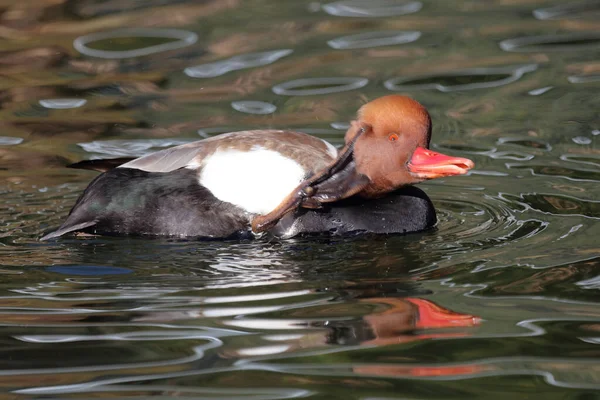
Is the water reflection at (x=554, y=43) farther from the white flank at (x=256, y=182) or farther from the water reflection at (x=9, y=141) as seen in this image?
the white flank at (x=256, y=182)

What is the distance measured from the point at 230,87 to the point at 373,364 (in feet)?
17.9

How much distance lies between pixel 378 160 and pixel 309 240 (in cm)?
56

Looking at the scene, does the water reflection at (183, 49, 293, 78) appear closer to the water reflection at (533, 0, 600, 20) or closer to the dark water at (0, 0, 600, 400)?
the dark water at (0, 0, 600, 400)

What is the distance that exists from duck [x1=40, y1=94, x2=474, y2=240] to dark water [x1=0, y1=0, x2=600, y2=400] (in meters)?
0.11

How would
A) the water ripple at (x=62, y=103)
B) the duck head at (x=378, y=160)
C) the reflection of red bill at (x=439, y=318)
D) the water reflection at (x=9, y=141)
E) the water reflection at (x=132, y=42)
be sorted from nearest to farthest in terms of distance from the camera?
1. the reflection of red bill at (x=439, y=318)
2. the duck head at (x=378, y=160)
3. the water reflection at (x=9, y=141)
4. the water ripple at (x=62, y=103)
5. the water reflection at (x=132, y=42)

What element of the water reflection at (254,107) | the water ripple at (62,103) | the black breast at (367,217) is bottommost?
the water reflection at (254,107)

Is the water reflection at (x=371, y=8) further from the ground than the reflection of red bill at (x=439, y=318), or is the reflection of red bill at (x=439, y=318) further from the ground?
the water reflection at (x=371, y=8)

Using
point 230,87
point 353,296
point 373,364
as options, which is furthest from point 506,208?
point 230,87

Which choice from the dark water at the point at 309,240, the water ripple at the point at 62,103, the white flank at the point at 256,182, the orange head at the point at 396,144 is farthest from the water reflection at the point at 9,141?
the orange head at the point at 396,144

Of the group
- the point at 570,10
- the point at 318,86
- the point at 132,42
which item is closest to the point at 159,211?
the point at 318,86

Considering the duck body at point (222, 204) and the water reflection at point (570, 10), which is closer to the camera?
the duck body at point (222, 204)

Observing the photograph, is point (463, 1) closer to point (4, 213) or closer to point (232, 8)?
point (232, 8)

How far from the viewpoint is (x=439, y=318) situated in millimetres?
4254

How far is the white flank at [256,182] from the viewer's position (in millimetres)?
5582
